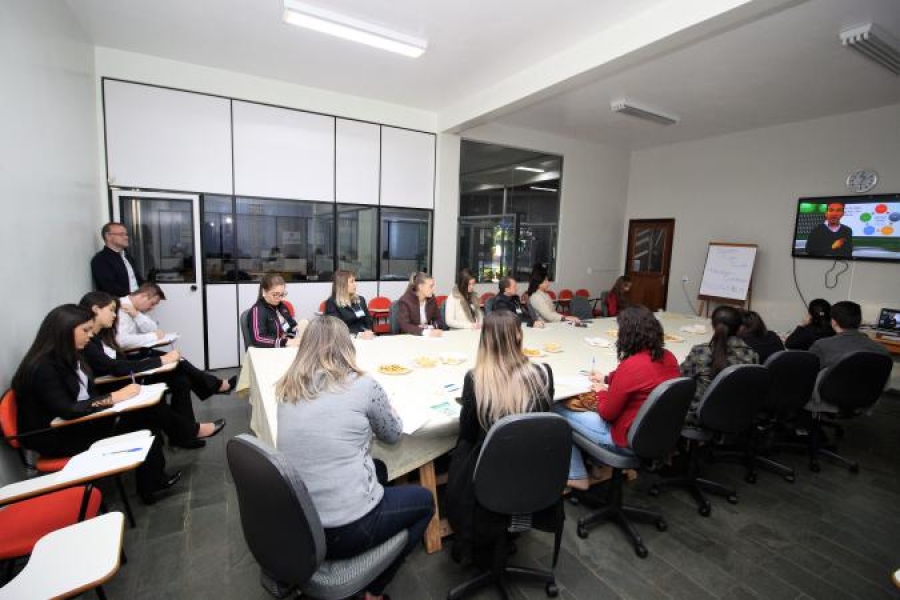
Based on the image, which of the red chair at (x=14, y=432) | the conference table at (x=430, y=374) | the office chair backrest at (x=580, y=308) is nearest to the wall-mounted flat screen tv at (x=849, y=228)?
the conference table at (x=430, y=374)

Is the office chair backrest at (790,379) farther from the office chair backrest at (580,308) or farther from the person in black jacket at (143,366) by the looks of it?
the person in black jacket at (143,366)

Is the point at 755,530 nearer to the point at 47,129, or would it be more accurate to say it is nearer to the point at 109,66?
the point at 47,129

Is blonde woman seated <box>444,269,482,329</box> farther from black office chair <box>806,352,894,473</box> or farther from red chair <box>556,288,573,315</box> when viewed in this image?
red chair <box>556,288,573,315</box>

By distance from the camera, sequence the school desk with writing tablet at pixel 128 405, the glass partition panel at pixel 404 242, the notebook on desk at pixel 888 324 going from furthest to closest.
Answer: the glass partition panel at pixel 404 242 < the notebook on desk at pixel 888 324 < the school desk with writing tablet at pixel 128 405

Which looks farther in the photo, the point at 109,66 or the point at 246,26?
the point at 109,66

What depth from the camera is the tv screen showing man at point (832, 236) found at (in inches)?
220

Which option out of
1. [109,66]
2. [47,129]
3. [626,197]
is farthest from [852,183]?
[109,66]

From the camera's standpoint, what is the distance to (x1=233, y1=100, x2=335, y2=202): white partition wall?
5035mm

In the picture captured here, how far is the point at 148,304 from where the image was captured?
3688 millimetres

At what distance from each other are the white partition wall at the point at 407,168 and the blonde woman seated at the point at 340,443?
4667mm

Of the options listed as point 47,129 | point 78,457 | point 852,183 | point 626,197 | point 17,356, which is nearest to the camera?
point 78,457

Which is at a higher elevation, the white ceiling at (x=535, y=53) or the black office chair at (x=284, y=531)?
the white ceiling at (x=535, y=53)

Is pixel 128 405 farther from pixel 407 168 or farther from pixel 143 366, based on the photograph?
pixel 407 168

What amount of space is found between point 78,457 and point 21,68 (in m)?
2.43
